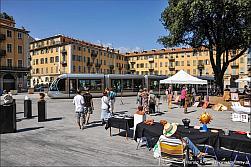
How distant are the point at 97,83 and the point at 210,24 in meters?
16.1

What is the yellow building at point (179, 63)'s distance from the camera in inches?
3189

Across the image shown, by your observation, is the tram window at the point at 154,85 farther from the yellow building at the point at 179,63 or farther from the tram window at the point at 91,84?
the yellow building at the point at 179,63

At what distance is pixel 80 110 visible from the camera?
11.5 meters

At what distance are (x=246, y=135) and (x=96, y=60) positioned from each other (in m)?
82.1

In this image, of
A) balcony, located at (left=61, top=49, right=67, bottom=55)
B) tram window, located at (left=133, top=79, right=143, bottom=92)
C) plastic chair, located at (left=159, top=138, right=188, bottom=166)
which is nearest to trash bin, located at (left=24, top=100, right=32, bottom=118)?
plastic chair, located at (left=159, top=138, right=188, bottom=166)

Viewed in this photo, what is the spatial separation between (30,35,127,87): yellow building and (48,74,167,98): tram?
41.6 meters

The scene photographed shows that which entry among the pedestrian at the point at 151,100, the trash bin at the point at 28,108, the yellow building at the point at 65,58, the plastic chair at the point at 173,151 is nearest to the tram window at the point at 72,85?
the trash bin at the point at 28,108

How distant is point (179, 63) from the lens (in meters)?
91.9

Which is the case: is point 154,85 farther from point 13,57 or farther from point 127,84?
point 13,57

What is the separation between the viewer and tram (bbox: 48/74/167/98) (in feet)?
104

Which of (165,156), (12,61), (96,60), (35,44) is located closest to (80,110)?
A: (165,156)

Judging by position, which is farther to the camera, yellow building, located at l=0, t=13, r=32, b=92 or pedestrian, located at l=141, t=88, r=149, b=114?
yellow building, located at l=0, t=13, r=32, b=92

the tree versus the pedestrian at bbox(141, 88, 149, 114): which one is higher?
the tree

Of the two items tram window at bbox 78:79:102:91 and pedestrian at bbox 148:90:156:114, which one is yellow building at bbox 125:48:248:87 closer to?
tram window at bbox 78:79:102:91
